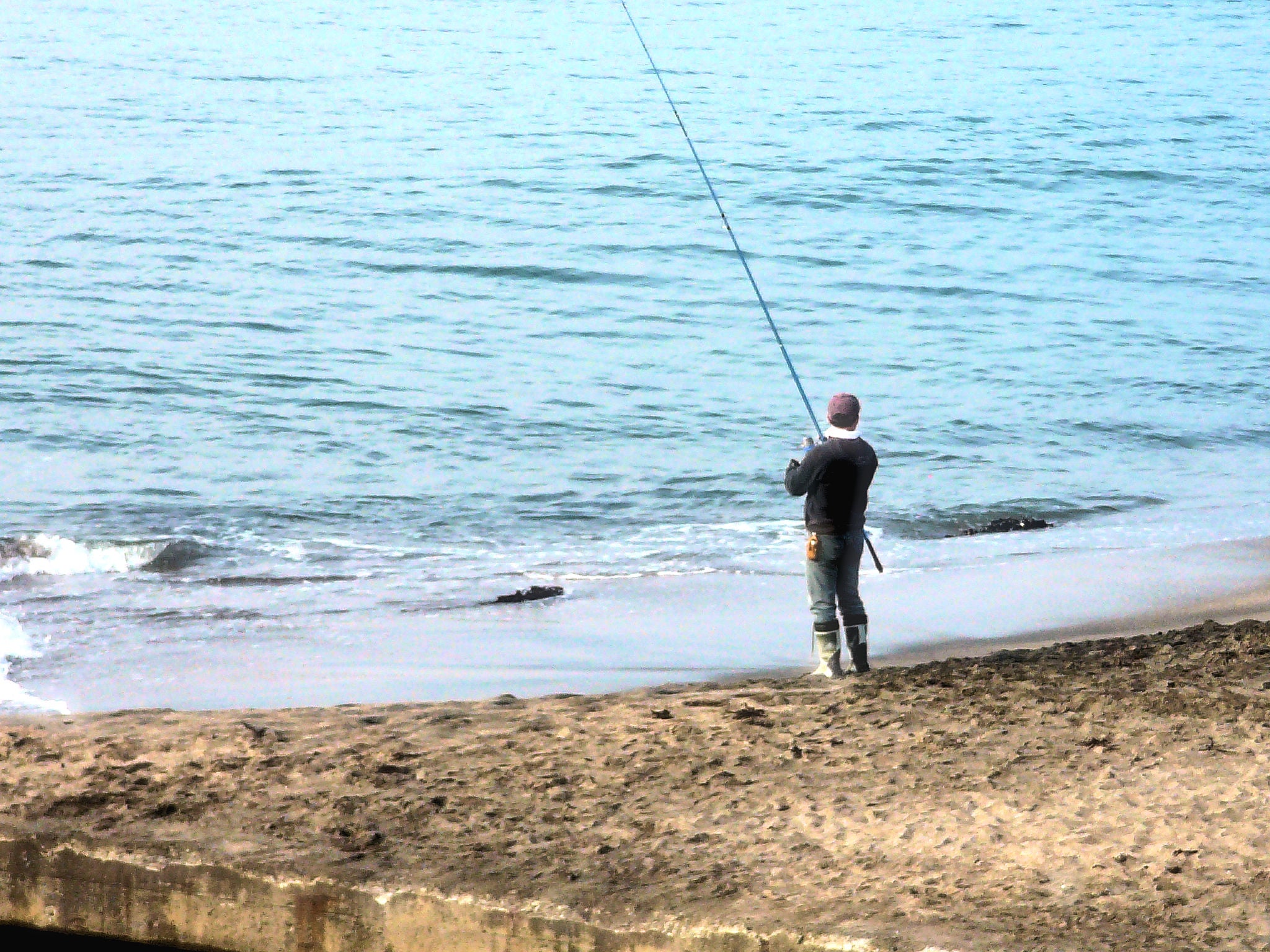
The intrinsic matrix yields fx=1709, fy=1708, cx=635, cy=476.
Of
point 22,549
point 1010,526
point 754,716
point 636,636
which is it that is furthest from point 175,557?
point 1010,526

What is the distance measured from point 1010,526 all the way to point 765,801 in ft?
19.6

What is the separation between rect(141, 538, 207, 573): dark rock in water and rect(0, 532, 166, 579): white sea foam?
5cm

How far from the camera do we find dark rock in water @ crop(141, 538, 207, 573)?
394 inches

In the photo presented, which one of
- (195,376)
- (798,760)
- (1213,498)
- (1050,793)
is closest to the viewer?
(1050,793)

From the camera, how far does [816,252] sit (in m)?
20.7

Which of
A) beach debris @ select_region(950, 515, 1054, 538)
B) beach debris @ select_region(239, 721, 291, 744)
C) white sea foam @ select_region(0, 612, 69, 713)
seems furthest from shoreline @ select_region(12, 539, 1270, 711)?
beach debris @ select_region(239, 721, 291, 744)

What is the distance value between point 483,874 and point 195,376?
400 inches

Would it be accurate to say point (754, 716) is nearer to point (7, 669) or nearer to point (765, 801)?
point (765, 801)

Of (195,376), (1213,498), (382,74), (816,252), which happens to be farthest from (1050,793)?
(382,74)

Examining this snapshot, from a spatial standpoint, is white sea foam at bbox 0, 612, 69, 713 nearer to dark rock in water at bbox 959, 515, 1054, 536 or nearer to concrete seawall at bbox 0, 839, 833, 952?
concrete seawall at bbox 0, 839, 833, 952

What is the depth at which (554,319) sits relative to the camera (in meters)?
17.1

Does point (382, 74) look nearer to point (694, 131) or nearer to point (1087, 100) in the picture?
point (694, 131)

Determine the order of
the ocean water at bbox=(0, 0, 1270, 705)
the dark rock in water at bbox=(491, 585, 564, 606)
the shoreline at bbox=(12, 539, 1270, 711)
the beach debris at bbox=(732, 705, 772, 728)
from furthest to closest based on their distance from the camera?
the ocean water at bbox=(0, 0, 1270, 705)
the dark rock in water at bbox=(491, 585, 564, 606)
the shoreline at bbox=(12, 539, 1270, 711)
the beach debris at bbox=(732, 705, 772, 728)

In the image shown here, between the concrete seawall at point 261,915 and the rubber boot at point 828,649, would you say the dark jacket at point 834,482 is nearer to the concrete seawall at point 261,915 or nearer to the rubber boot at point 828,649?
the rubber boot at point 828,649
